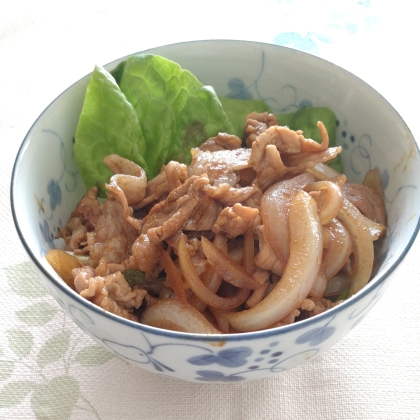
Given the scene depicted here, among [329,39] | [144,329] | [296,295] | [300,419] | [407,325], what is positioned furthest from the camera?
[329,39]

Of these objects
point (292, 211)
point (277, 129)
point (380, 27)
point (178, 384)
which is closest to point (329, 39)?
point (380, 27)

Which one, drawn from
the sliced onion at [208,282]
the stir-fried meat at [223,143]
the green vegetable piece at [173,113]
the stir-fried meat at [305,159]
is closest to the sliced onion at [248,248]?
the sliced onion at [208,282]

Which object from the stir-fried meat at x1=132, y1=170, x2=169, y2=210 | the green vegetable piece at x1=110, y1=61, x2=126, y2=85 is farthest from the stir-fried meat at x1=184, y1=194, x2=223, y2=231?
the green vegetable piece at x1=110, y1=61, x2=126, y2=85

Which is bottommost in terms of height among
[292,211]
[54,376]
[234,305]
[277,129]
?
[54,376]

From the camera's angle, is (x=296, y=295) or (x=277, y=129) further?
(x=277, y=129)

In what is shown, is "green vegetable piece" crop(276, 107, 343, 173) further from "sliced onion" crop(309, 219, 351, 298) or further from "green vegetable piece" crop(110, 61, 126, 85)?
"green vegetable piece" crop(110, 61, 126, 85)

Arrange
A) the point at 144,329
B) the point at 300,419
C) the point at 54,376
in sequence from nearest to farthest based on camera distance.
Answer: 1. the point at 144,329
2. the point at 300,419
3. the point at 54,376

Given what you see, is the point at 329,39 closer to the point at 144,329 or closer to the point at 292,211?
the point at 292,211
